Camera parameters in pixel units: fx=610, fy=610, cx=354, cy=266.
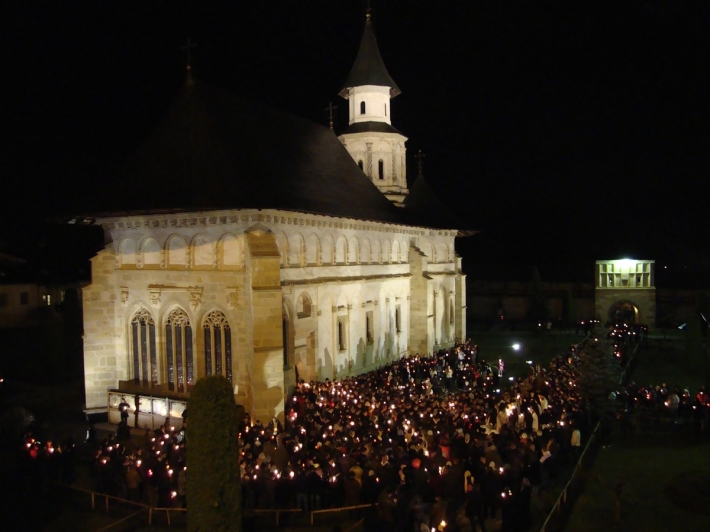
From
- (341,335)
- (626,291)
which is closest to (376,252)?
(341,335)

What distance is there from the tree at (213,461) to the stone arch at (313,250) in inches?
498

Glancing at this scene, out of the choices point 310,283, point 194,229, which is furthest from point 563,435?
point 194,229

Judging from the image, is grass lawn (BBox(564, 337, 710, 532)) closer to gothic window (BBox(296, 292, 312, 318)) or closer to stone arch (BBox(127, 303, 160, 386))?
gothic window (BBox(296, 292, 312, 318))

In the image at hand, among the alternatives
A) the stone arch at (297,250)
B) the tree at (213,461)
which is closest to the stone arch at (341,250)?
the stone arch at (297,250)

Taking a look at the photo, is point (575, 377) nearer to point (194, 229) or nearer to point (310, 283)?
point (310, 283)

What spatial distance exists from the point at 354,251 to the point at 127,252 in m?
10.1

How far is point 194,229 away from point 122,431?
22.9ft

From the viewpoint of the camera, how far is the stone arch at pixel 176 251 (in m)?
21.4

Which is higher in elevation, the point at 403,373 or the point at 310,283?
the point at 310,283

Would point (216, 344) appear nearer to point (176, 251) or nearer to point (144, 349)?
point (144, 349)

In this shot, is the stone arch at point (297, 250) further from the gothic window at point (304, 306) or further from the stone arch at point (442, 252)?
the stone arch at point (442, 252)

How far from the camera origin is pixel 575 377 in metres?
21.7

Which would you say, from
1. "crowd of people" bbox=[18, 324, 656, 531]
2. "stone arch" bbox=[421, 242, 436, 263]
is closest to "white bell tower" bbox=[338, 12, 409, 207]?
"stone arch" bbox=[421, 242, 436, 263]

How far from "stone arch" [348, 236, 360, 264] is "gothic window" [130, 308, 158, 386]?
937 cm
